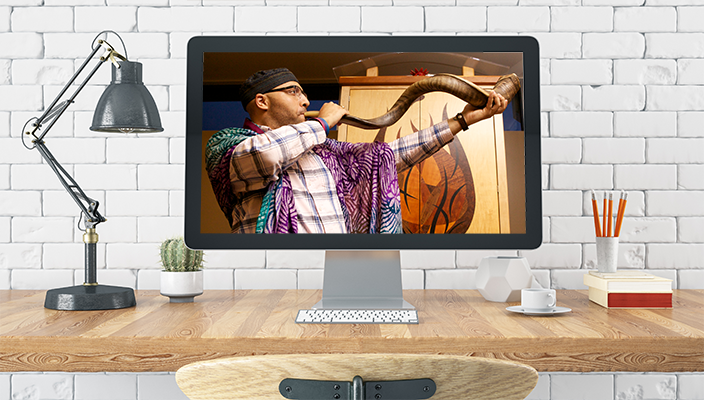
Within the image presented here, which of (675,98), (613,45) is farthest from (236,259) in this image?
(675,98)

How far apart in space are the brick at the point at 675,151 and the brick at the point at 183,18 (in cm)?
136

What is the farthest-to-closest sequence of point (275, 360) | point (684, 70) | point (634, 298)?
point (684, 70)
point (634, 298)
point (275, 360)

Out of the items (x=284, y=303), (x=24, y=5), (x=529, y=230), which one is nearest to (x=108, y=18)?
(x=24, y=5)

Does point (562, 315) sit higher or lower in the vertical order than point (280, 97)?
lower

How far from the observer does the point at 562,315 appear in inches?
46.2

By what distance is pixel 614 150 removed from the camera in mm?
1681

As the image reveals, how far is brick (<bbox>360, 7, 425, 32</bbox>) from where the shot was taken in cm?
169

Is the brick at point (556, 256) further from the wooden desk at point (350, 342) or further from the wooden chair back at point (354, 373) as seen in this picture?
the wooden chair back at point (354, 373)

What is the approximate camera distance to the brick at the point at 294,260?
1691mm

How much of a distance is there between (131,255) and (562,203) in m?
1.35

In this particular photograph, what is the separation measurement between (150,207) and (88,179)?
21cm

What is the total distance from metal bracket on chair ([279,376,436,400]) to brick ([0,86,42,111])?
1.49 meters

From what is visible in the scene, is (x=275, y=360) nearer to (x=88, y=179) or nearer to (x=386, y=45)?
(x=386, y=45)

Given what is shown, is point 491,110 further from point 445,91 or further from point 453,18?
point 453,18
